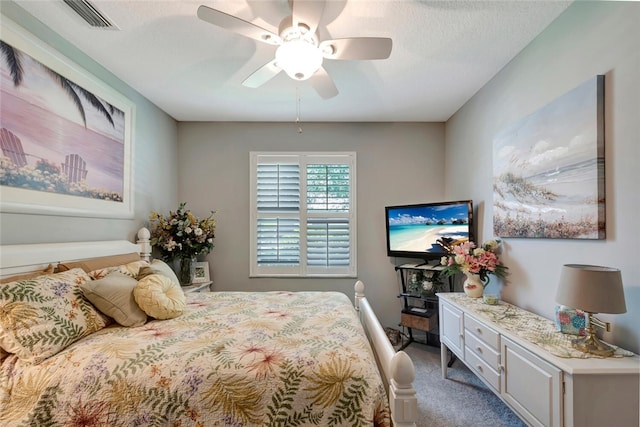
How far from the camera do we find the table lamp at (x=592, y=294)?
4.16 feet

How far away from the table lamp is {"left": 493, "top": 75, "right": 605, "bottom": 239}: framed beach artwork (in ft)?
1.09

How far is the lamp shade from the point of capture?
126cm

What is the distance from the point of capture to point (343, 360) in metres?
1.30

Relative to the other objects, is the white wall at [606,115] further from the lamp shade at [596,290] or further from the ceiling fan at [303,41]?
the ceiling fan at [303,41]

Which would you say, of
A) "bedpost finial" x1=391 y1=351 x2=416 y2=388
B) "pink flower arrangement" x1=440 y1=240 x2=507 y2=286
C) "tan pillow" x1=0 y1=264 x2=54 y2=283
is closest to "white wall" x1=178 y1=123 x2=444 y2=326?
"pink flower arrangement" x1=440 y1=240 x2=507 y2=286

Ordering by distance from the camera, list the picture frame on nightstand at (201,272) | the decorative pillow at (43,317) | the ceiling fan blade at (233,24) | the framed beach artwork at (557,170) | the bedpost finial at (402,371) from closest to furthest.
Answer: the bedpost finial at (402,371) < the decorative pillow at (43,317) < the ceiling fan blade at (233,24) < the framed beach artwork at (557,170) < the picture frame on nightstand at (201,272)

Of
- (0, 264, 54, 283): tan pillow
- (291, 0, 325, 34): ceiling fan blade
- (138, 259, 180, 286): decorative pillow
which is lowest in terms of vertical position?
(138, 259, 180, 286): decorative pillow

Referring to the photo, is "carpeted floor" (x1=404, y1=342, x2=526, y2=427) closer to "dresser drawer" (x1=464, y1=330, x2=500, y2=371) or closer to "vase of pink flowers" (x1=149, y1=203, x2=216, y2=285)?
"dresser drawer" (x1=464, y1=330, x2=500, y2=371)

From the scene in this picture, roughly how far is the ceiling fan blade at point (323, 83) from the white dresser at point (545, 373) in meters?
1.94

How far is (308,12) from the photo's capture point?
4.84 feet

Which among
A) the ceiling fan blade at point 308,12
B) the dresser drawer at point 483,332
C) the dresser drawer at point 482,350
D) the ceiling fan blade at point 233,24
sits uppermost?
the ceiling fan blade at point 308,12

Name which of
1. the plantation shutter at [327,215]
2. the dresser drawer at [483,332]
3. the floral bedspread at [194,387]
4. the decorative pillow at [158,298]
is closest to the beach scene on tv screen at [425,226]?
the plantation shutter at [327,215]

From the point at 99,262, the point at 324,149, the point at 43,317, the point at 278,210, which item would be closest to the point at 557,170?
the point at 324,149

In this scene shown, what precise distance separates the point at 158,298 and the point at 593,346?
2.34 meters
